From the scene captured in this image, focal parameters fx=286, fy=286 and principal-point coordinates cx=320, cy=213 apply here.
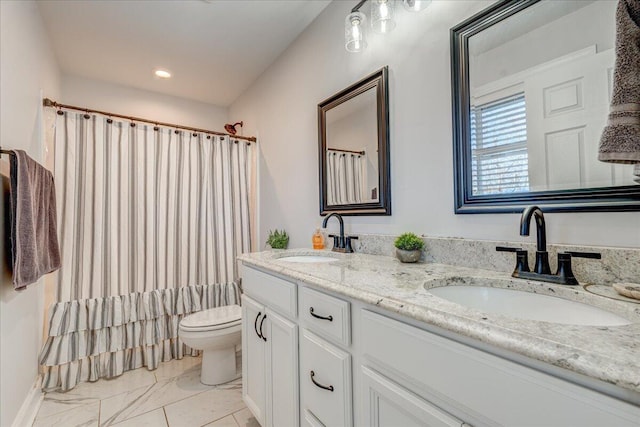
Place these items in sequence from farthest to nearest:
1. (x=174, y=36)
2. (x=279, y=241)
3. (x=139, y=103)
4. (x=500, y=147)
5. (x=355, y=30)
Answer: (x=139, y=103) < (x=279, y=241) < (x=174, y=36) < (x=355, y=30) < (x=500, y=147)

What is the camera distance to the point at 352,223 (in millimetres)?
1711

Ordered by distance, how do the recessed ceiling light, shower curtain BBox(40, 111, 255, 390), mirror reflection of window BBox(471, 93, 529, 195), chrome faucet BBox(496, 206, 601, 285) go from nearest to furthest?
chrome faucet BBox(496, 206, 601, 285), mirror reflection of window BBox(471, 93, 529, 195), shower curtain BBox(40, 111, 255, 390), the recessed ceiling light

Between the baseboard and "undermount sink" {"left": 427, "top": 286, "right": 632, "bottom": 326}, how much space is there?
2172 mm

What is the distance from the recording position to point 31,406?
5.40ft

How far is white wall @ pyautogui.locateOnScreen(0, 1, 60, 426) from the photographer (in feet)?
4.42

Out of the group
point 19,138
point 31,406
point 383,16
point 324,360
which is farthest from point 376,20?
point 31,406

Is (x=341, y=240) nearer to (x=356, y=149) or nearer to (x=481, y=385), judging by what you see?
(x=356, y=149)

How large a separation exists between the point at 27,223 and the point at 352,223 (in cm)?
166

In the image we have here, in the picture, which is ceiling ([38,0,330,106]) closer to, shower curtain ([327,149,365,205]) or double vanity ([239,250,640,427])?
shower curtain ([327,149,365,205])

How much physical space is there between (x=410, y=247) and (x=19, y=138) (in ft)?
7.05

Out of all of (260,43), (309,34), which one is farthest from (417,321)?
(260,43)

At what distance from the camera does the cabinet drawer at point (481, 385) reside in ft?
1.34

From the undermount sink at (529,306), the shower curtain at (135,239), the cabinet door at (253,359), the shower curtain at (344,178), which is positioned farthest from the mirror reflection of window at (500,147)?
the shower curtain at (135,239)

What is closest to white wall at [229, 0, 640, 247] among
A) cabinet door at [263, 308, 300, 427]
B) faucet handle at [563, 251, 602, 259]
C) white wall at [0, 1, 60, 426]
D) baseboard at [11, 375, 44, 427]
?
faucet handle at [563, 251, 602, 259]
